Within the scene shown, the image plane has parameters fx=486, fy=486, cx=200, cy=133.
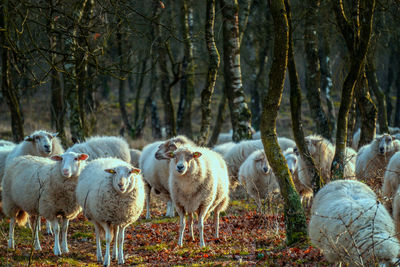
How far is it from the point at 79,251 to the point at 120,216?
1.33 meters

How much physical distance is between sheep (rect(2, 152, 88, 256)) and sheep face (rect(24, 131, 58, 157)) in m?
2.11

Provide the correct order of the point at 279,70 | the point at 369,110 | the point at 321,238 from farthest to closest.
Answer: the point at 369,110 → the point at 279,70 → the point at 321,238

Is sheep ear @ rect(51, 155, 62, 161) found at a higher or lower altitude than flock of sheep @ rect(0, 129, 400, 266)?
higher

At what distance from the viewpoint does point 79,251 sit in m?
8.70

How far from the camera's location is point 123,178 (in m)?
7.90

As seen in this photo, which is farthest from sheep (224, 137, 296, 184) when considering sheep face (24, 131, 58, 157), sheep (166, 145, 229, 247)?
sheep face (24, 131, 58, 157)

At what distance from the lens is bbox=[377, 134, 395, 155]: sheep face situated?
1132cm

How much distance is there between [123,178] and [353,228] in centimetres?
379

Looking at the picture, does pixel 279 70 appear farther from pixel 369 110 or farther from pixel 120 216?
pixel 369 110

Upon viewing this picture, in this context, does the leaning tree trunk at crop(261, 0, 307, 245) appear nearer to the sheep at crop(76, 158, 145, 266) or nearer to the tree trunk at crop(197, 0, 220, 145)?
the sheep at crop(76, 158, 145, 266)

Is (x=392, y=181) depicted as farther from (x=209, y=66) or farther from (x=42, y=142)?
(x=42, y=142)

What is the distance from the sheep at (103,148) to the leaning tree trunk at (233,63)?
3.23 meters

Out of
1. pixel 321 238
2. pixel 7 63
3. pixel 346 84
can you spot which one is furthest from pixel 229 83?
pixel 321 238

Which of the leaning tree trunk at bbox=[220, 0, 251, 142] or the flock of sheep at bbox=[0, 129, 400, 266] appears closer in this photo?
the flock of sheep at bbox=[0, 129, 400, 266]
